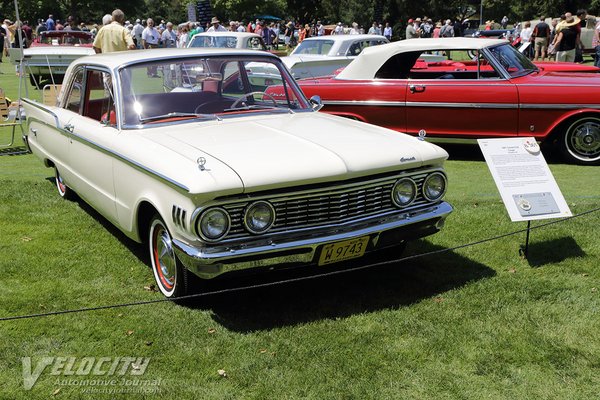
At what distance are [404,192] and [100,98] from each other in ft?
8.79

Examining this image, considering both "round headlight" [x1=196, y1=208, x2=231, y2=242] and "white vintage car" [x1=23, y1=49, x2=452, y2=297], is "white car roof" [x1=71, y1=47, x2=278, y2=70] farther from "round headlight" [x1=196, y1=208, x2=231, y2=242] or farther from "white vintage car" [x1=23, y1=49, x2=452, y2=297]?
"round headlight" [x1=196, y1=208, x2=231, y2=242]

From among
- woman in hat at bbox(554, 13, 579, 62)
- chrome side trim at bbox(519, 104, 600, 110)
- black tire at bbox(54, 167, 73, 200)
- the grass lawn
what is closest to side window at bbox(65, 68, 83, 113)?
black tire at bbox(54, 167, 73, 200)

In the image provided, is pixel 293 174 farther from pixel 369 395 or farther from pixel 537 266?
pixel 537 266

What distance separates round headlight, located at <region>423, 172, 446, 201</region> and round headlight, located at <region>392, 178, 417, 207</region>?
142 mm

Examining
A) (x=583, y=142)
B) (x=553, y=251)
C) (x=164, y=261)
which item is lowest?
(x=553, y=251)

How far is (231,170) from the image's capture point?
13.0ft

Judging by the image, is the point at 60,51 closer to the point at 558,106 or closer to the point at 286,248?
the point at 558,106

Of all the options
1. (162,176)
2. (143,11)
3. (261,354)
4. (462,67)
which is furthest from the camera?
(143,11)

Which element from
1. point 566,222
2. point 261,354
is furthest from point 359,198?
point 566,222

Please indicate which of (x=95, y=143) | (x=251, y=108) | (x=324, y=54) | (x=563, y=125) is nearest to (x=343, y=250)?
(x=251, y=108)

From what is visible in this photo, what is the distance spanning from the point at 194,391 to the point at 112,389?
444 mm

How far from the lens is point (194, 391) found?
3516mm

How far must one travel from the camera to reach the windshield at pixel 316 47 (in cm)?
1530

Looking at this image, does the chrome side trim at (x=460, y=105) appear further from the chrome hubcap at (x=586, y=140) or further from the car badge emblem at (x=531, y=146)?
the car badge emblem at (x=531, y=146)
